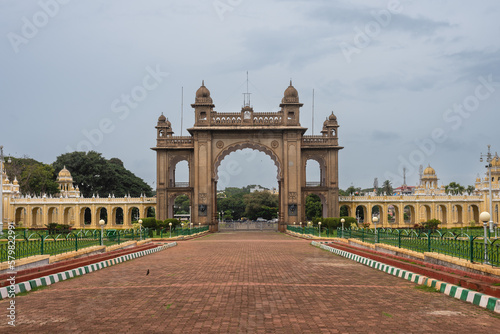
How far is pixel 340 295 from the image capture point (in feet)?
30.5

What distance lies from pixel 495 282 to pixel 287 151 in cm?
3841

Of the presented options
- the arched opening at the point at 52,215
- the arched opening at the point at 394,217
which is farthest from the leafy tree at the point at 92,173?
the arched opening at the point at 394,217

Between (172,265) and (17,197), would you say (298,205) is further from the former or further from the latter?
(172,265)

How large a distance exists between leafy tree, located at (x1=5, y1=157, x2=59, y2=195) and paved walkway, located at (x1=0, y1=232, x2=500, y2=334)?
5257 centimetres

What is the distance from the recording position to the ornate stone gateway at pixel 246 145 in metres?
46.9

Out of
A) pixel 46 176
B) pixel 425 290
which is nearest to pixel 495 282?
pixel 425 290

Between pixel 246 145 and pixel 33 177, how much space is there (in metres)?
29.3

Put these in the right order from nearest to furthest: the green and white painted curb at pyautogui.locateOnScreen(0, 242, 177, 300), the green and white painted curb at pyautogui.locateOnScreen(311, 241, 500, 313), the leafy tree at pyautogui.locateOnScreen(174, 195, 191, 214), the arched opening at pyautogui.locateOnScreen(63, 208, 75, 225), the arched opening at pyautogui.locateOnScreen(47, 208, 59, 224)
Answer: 1. the green and white painted curb at pyautogui.locateOnScreen(311, 241, 500, 313)
2. the green and white painted curb at pyautogui.locateOnScreen(0, 242, 177, 300)
3. the arched opening at pyautogui.locateOnScreen(63, 208, 75, 225)
4. the arched opening at pyautogui.locateOnScreen(47, 208, 59, 224)
5. the leafy tree at pyautogui.locateOnScreen(174, 195, 191, 214)

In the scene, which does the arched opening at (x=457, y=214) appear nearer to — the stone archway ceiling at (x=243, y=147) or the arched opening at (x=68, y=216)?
the stone archway ceiling at (x=243, y=147)

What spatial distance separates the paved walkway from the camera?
6.86 metres

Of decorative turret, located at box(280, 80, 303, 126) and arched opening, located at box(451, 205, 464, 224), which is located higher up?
decorative turret, located at box(280, 80, 303, 126)

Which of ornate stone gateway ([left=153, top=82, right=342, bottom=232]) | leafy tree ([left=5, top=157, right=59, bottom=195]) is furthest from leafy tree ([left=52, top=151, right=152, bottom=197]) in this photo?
ornate stone gateway ([left=153, top=82, right=342, bottom=232])

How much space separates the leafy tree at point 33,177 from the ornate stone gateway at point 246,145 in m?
20.8

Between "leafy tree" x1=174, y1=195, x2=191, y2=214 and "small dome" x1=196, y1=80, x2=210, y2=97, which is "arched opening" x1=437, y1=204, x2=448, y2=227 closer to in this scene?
"small dome" x1=196, y1=80, x2=210, y2=97
